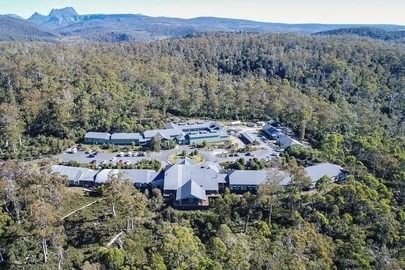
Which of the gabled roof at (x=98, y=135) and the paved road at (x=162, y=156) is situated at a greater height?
the gabled roof at (x=98, y=135)

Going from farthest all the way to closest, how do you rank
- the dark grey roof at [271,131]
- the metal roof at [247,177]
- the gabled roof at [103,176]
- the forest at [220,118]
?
the dark grey roof at [271,131], the gabled roof at [103,176], the metal roof at [247,177], the forest at [220,118]

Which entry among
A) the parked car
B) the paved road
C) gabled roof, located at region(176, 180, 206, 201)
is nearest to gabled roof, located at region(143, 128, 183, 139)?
the paved road

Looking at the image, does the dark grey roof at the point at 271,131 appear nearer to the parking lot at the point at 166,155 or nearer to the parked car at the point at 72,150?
the parking lot at the point at 166,155

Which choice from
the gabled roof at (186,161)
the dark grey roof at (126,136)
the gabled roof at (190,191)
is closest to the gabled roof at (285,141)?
the gabled roof at (186,161)

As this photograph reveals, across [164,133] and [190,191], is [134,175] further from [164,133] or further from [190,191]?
[164,133]

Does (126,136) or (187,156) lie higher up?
(126,136)

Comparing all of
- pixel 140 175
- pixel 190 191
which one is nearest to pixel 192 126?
pixel 140 175

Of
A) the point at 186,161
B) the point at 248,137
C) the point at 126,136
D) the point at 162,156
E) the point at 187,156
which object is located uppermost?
the point at 186,161

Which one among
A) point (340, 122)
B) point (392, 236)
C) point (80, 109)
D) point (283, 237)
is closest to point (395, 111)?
point (340, 122)
